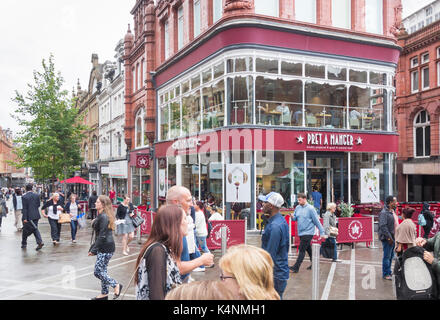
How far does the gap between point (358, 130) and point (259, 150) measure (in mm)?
5391

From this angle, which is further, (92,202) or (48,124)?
(48,124)

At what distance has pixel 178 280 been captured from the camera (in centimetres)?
329

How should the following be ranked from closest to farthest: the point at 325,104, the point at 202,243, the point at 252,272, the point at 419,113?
1. the point at 252,272
2. the point at 202,243
3. the point at 325,104
4. the point at 419,113

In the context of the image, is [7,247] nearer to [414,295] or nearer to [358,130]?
[414,295]

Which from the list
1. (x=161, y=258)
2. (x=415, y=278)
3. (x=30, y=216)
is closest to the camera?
(x=161, y=258)

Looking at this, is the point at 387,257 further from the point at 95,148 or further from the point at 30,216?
the point at 95,148

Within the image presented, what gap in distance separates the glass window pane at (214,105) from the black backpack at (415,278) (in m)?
12.5

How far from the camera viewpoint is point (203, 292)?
2248 millimetres

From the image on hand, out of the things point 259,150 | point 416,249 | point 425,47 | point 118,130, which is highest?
point 425,47

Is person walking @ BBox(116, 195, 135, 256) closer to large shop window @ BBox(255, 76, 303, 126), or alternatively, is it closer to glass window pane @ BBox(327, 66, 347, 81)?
large shop window @ BBox(255, 76, 303, 126)

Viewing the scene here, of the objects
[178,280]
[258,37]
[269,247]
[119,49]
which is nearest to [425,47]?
[258,37]

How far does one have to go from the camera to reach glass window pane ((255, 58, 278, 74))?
55.5 feet

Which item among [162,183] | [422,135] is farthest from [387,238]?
[422,135]

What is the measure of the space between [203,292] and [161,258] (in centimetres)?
94
